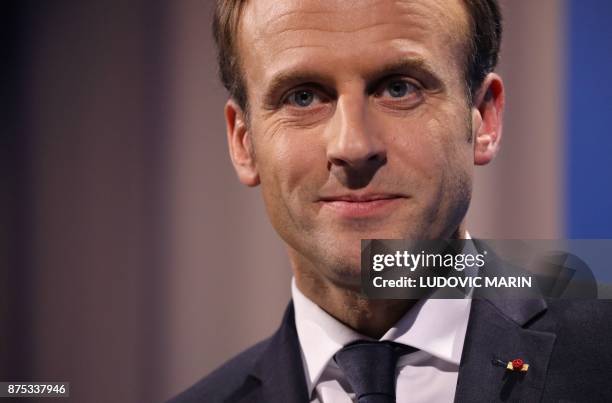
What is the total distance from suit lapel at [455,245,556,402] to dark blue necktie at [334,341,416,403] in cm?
14

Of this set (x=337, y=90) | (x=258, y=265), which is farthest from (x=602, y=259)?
(x=258, y=265)

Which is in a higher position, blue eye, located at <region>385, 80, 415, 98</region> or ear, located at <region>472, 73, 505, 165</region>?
blue eye, located at <region>385, 80, 415, 98</region>

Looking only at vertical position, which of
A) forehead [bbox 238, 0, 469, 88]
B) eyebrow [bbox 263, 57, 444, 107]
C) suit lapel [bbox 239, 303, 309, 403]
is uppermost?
forehead [bbox 238, 0, 469, 88]

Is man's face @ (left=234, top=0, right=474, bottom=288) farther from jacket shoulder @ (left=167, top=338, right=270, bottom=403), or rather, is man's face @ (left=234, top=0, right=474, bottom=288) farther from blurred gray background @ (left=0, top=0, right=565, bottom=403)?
blurred gray background @ (left=0, top=0, right=565, bottom=403)

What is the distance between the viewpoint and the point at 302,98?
5.62 feet

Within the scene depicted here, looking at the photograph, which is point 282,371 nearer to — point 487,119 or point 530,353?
point 530,353

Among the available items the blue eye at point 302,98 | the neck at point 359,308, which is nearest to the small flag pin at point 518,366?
the neck at point 359,308

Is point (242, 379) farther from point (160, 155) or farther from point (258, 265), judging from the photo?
point (160, 155)

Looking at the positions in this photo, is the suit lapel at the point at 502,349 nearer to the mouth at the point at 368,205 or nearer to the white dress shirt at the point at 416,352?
the white dress shirt at the point at 416,352

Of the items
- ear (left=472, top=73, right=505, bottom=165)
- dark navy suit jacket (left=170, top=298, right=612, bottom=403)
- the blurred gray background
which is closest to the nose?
ear (left=472, top=73, right=505, bottom=165)

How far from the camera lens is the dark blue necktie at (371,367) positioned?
5.35 ft

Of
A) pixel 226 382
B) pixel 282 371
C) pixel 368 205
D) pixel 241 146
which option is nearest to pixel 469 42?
pixel 368 205

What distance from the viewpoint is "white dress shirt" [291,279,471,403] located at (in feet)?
5.44

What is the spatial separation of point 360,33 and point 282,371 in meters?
0.75
